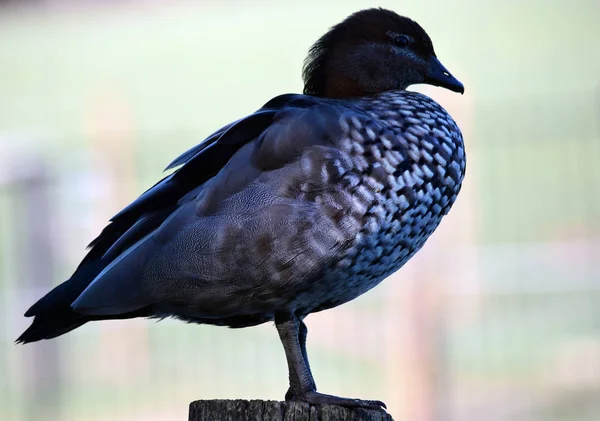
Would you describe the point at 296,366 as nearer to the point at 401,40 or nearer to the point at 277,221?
the point at 277,221

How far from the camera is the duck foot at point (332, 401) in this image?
2.83 metres

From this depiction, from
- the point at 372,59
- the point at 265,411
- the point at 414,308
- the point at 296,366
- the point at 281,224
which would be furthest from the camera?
the point at 414,308

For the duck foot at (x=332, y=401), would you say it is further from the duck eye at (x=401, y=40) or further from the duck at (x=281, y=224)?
the duck eye at (x=401, y=40)

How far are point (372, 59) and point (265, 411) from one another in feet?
3.85

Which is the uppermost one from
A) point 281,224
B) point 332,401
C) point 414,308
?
point 281,224

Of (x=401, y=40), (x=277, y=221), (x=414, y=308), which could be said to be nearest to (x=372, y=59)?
(x=401, y=40)

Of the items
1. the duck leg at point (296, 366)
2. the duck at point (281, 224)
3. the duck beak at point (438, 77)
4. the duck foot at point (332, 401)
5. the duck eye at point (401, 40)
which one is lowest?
the duck foot at point (332, 401)

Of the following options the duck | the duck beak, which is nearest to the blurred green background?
the duck beak

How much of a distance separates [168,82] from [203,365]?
7967 millimetres

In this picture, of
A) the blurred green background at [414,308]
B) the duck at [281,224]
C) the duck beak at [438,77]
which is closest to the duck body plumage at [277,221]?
the duck at [281,224]

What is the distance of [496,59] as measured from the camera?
13398mm

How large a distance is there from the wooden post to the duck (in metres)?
0.15

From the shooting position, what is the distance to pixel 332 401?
A: 2.88 m

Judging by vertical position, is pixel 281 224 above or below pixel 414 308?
above
